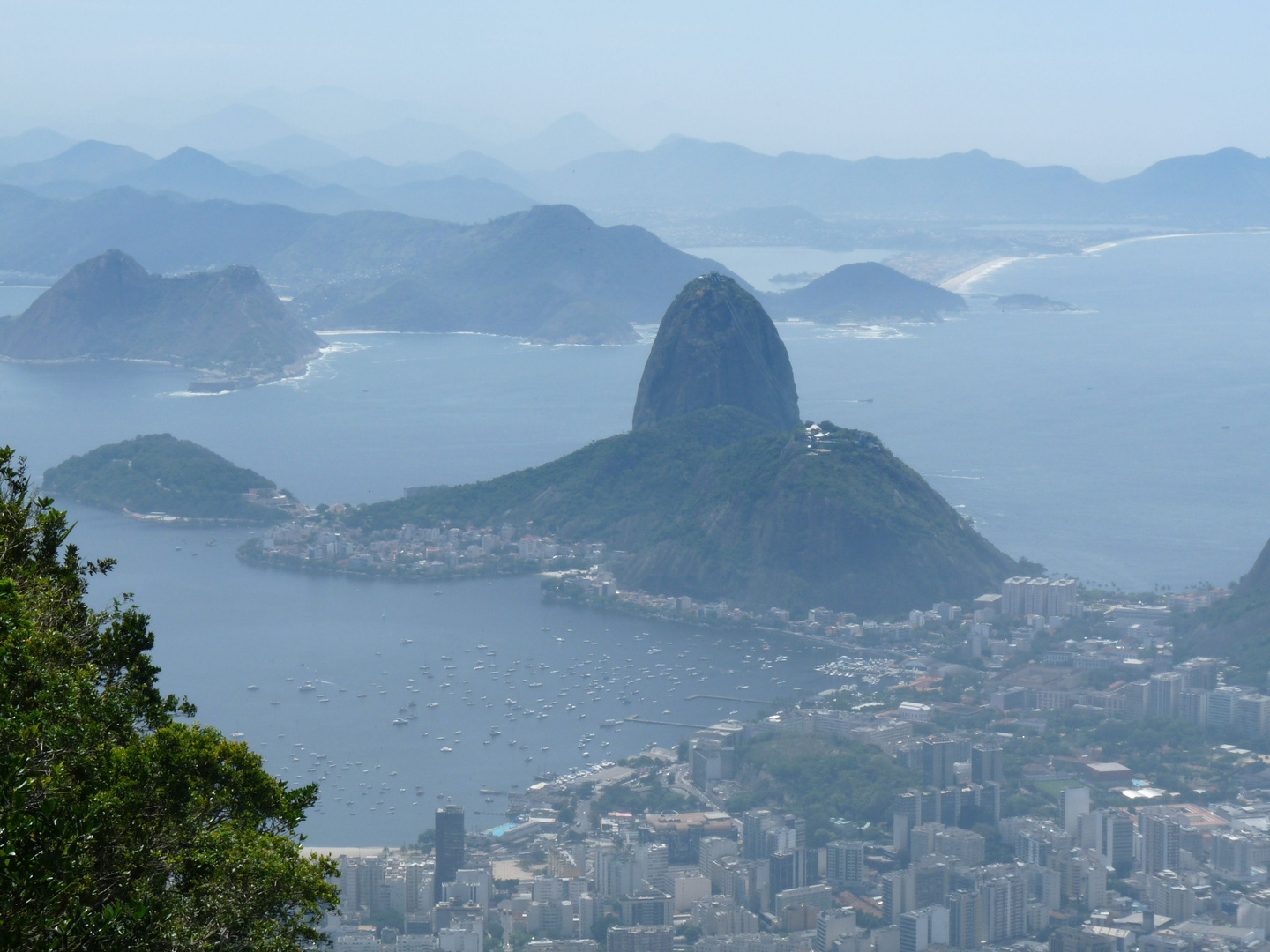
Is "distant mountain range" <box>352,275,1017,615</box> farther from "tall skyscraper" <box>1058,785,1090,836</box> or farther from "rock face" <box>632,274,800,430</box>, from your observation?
"tall skyscraper" <box>1058,785,1090,836</box>

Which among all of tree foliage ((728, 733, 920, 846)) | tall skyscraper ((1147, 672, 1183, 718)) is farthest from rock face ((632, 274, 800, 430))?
tree foliage ((728, 733, 920, 846))

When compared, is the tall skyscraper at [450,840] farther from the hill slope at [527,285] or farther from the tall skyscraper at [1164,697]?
the hill slope at [527,285]

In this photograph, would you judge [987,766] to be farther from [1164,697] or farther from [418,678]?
[418,678]

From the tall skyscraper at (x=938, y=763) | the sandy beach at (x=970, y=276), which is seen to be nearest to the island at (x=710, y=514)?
the tall skyscraper at (x=938, y=763)

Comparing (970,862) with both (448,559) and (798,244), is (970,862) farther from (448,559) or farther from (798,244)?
(798,244)

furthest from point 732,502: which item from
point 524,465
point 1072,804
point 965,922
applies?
point 965,922

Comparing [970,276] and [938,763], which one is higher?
[970,276]
